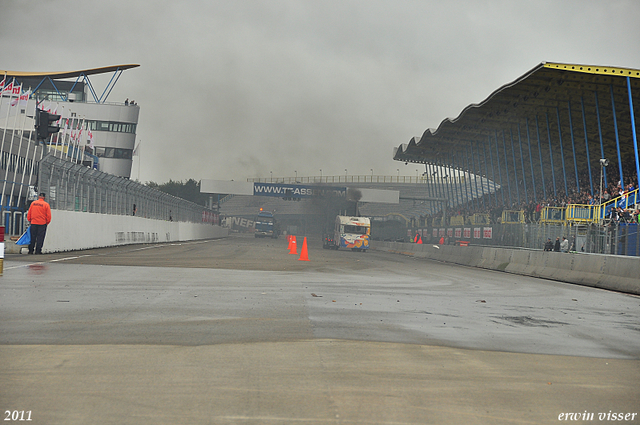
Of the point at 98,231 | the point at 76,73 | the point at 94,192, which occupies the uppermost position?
the point at 76,73

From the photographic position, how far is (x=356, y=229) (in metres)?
50.6

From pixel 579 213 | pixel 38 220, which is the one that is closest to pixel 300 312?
pixel 38 220

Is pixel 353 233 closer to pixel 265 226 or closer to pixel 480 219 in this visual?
pixel 480 219

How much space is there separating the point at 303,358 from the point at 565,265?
16050 millimetres

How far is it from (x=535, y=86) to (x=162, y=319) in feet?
117

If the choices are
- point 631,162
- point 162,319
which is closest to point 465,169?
point 631,162

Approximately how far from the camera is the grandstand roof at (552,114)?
117 feet

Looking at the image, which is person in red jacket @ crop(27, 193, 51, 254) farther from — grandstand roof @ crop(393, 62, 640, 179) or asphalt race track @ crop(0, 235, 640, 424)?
grandstand roof @ crop(393, 62, 640, 179)

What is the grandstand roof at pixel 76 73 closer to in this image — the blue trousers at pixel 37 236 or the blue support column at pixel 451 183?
the blue support column at pixel 451 183

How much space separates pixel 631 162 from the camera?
4338 cm

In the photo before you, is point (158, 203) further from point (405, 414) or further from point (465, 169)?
point (405, 414)

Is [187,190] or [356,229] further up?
[187,190]

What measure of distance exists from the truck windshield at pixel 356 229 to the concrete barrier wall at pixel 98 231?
506 inches

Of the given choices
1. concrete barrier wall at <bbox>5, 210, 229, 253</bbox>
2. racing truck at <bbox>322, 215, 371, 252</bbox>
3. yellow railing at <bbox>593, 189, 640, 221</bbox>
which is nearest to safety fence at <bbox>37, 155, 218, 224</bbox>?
concrete barrier wall at <bbox>5, 210, 229, 253</bbox>
